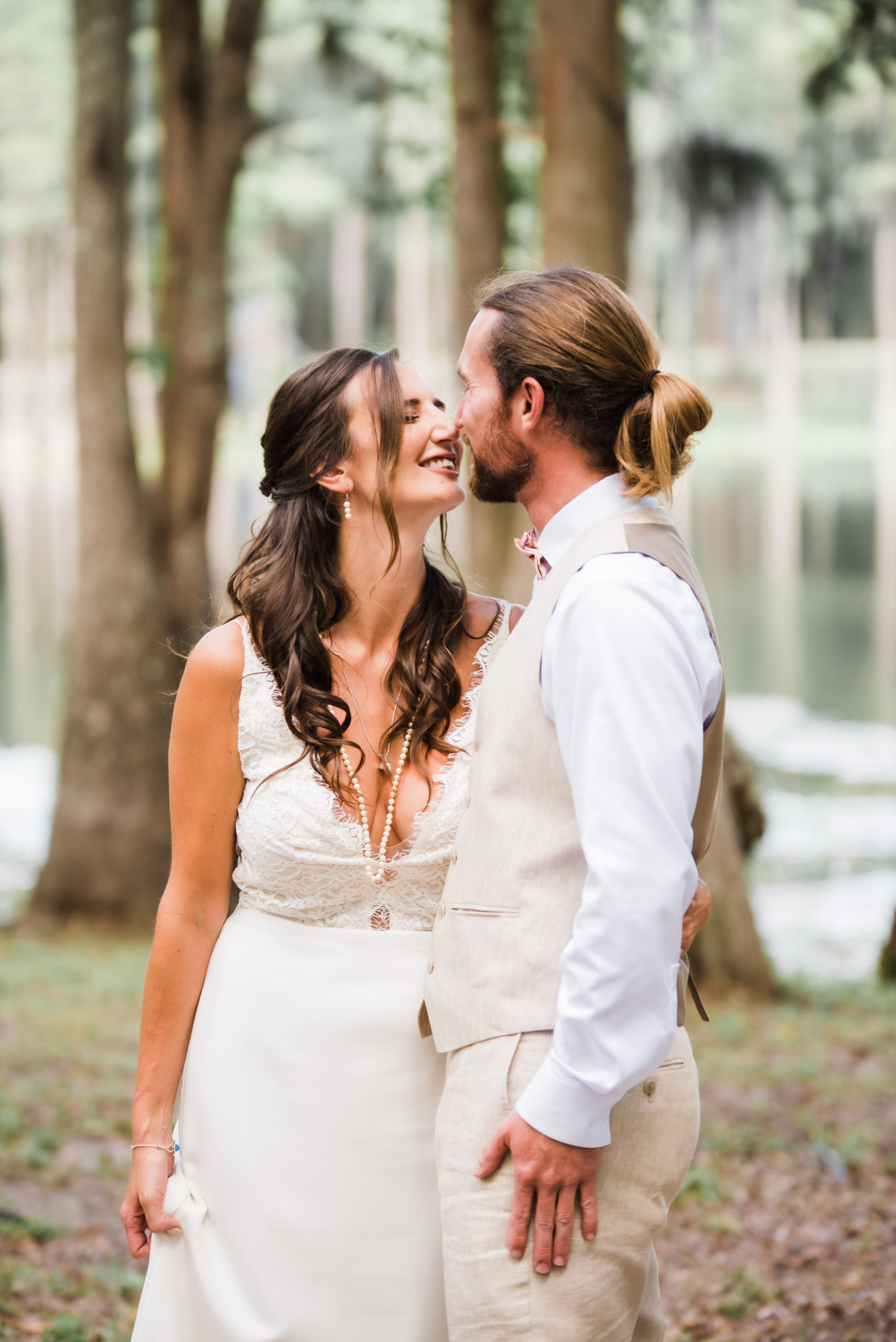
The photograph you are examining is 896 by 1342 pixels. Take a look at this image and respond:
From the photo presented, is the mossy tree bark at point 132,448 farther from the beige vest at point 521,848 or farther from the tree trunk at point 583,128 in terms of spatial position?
the beige vest at point 521,848

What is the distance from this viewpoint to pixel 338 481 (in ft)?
8.02

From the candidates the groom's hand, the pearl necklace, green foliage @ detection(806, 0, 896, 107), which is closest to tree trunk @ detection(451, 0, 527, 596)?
green foliage @ detection(806, 0, 896, 107)

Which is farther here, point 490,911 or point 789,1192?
point 789,1192

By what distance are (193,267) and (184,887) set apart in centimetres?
728

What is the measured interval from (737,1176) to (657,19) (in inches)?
331

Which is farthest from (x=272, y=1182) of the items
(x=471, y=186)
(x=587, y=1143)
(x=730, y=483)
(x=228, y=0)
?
(x=730, y=483)

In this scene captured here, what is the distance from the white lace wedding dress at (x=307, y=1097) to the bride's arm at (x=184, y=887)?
3 cm

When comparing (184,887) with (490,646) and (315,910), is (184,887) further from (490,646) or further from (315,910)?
(490,646)

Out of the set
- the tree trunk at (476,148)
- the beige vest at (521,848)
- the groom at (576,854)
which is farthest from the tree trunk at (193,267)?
the beige vest at (521,848)

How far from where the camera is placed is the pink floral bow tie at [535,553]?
6.80 ft

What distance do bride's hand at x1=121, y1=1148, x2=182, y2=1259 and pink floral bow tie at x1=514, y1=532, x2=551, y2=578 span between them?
3.89ft

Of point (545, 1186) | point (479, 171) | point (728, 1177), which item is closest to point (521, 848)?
point (545, 1186)

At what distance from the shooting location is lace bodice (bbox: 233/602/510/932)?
225cm

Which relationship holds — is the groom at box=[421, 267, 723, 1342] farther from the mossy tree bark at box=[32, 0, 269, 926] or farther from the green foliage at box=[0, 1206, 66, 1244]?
the mossy tree bark at box=[32, 0, 269, 926]
